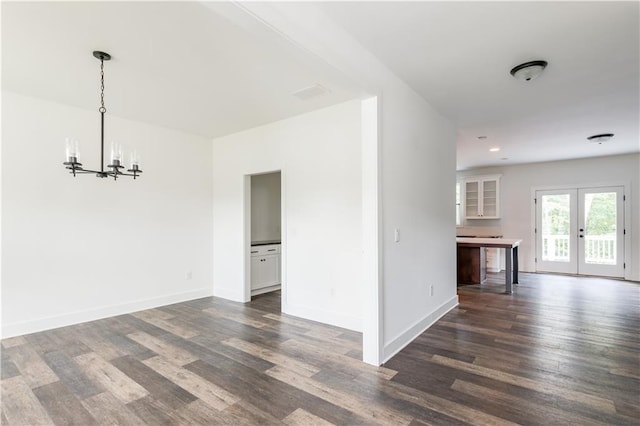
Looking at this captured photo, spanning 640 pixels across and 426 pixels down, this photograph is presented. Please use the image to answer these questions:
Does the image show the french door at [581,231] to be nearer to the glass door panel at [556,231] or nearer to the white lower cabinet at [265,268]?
the glass door panel at [556,231]

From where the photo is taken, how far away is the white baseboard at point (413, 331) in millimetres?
3004

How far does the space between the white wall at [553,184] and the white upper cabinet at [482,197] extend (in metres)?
0.14

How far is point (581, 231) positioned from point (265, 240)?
7.01m

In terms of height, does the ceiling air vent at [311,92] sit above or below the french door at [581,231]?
above

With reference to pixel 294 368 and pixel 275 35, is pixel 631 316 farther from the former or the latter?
pixel 275 35

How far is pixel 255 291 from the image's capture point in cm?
555

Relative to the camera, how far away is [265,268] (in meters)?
5.70

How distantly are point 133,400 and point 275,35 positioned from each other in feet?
8.79

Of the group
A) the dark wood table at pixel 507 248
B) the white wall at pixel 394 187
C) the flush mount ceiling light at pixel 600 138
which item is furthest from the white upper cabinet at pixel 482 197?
the white wall at pixel 394 187

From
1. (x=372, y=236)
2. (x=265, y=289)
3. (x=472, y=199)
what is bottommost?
(x=265, y=289)

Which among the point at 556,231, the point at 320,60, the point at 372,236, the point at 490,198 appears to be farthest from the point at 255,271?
the point at 556,231

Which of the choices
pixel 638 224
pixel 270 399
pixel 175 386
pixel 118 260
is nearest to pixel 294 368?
pixel 270 399

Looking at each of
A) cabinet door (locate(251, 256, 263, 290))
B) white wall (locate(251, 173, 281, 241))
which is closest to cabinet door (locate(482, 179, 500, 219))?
white wall (locate(251, 173, 281, 241))

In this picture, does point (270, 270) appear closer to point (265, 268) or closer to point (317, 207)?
point (265, 268)
